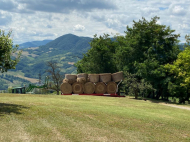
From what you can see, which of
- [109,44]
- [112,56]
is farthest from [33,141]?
[109,44]

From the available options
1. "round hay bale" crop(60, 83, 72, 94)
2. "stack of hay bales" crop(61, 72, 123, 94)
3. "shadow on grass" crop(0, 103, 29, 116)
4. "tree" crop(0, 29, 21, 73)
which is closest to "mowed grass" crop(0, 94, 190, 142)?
"shadow on grass" crop(0, 103, 29, 116)

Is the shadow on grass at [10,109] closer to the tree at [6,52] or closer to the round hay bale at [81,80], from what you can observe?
the tree at [6,52]

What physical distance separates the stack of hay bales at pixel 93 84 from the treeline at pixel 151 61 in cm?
213

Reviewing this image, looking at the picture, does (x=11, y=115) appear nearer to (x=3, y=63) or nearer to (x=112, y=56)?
(x=3, y=63)

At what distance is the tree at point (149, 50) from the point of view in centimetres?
4122

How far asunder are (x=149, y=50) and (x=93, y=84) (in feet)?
35.1

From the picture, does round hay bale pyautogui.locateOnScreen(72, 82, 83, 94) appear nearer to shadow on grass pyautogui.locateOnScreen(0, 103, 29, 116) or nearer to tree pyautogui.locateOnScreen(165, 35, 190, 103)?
tree pyautogui.locateOnScreen(165, 35, 190, 103)

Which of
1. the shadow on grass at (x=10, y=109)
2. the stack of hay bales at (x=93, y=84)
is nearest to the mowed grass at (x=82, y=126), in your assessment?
the shadow on grass at (x=10, y=109)

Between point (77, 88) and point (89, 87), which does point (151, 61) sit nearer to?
point (89, 87)

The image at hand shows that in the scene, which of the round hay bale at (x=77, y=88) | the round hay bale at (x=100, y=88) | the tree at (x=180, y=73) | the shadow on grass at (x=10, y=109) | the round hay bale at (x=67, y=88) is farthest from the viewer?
the round hay bale at (x=67, y=88)

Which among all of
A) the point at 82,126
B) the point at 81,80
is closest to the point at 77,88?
the point at 81,80

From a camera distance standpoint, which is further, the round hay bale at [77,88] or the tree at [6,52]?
the round hay bale at [77,88]

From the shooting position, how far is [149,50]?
138 ft

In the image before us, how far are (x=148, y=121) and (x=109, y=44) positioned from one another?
38371mm
